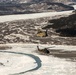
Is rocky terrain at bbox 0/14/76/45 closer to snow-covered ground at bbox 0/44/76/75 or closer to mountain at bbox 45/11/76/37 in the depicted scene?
mountain at bbox 45/11/76/37

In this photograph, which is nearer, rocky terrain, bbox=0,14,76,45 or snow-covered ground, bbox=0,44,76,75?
snow-covered ground, bbox=0,44,76,75

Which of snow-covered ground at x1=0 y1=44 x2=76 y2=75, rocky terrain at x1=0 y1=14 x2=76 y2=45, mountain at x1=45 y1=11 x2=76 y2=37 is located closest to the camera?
snow-covered ground at x1=0 y1=44 x2=76 y2=75

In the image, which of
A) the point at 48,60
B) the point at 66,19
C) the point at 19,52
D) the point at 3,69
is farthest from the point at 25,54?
the point at 66,19

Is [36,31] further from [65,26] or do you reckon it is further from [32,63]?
[32,63]

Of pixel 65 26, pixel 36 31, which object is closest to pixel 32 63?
pixel 36 31

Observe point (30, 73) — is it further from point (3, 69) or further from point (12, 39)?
point (12, 39)

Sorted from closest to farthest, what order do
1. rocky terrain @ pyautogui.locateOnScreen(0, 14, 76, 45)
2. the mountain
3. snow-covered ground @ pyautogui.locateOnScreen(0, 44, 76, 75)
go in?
snow-covered ground @ pyautogui.locateOnScreen(0, 44, 76, 75) → rocky terrain @ pyautogui.locateOnScreen(0, 14, 76, 45) → the mountain

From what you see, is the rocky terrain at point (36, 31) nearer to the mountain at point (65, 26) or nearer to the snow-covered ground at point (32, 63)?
the mountain at point (65, 26)

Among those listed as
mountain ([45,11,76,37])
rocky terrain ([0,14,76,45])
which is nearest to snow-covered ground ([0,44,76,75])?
rocky terrain ([0,14,76,45])
